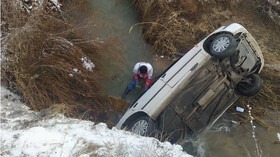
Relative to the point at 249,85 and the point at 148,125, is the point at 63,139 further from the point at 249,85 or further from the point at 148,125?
the point at 249,85

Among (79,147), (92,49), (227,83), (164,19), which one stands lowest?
(79,147)

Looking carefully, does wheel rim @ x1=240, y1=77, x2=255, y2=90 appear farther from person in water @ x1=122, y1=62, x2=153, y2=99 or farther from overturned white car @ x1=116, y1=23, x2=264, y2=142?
person in water @ x1=122, y1=62, x2=153, y2=99

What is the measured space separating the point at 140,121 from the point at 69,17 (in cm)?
317

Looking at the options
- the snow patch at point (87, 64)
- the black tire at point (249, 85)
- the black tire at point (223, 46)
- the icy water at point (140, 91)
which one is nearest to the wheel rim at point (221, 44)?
the black tire at point (223, 46)

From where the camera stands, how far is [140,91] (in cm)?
630

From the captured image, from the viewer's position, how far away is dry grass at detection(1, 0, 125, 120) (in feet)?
16.0

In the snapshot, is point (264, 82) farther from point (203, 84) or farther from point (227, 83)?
point (203, 84)

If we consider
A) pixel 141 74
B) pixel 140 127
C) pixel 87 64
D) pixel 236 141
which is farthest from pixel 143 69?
pixel 236 141

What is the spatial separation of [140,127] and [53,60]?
7.67 ft

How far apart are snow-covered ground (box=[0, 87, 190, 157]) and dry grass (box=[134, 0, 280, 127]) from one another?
3.30 metres

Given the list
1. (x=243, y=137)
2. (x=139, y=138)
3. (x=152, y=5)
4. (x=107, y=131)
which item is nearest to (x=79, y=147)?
(x=107, y=131)

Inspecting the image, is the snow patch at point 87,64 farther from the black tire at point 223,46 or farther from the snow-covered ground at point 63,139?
the black tire at point 223,46

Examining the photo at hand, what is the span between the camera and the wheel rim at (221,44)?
4.95 metres

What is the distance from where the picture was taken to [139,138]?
13.0 ft
